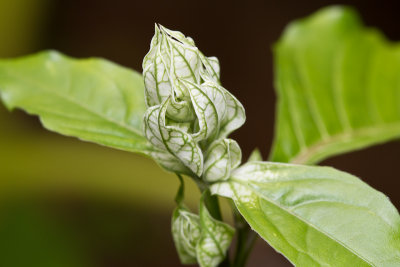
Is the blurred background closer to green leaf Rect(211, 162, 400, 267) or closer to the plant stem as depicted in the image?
the plant stem

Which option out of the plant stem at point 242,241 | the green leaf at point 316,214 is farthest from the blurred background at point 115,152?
the green leaf at point 316,214

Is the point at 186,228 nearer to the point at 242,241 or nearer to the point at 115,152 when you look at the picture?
the point at 242,241

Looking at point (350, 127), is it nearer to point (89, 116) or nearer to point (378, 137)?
point (378, 137)

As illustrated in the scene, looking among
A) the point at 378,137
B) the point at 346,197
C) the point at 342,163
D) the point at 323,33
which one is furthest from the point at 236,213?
the point at 342,163

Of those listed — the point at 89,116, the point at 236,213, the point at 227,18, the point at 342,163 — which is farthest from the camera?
the point at 227,18

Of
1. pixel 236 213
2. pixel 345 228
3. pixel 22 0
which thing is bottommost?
pixel 22 0

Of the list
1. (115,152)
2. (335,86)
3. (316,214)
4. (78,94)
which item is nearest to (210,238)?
(316,214)
